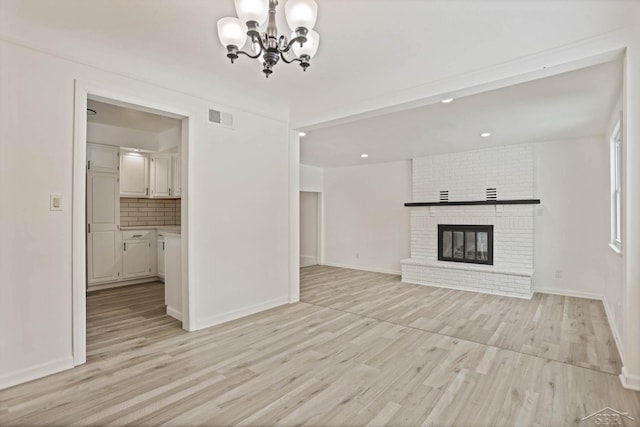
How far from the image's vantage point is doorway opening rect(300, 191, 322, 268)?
8.31m

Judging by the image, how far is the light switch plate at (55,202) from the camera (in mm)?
2574

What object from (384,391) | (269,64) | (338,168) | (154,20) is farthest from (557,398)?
(338,168)

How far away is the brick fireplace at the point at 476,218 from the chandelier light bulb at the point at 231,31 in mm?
5084

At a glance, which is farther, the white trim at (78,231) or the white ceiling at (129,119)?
the white ceiling at (129,119)

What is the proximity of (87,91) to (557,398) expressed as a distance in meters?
4.41

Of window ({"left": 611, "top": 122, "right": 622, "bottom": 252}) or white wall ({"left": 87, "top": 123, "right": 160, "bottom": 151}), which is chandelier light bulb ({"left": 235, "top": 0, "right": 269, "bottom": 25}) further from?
white wall ({"left": 87, "top": 123, "right": 160, "bottom": 151})

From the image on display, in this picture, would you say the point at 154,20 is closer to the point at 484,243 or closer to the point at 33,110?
the point at 33,110

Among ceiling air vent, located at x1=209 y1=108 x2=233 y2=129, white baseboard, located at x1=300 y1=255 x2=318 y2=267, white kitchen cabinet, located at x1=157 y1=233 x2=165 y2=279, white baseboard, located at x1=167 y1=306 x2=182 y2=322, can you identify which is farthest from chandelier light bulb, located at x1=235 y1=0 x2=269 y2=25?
white baseboard, located at x1=300 y1=255 x2=318 y2=267

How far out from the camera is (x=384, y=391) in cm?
233

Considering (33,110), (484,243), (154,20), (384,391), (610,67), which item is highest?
(154,20)

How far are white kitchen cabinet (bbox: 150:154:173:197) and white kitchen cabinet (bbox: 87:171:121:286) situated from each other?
0.63 metres

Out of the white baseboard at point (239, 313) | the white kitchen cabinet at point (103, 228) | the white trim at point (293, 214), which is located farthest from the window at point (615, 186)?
the white kitchen cabinet at point (103, 228)

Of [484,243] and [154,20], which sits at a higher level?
[154,20]

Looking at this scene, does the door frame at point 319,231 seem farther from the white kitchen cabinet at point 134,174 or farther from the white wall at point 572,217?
the white wall at point 572,217
